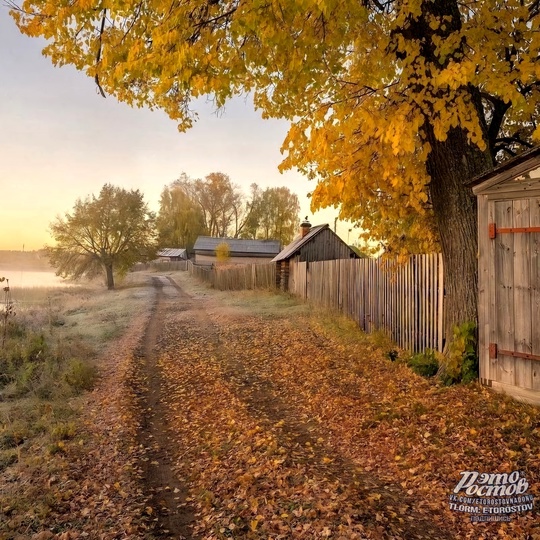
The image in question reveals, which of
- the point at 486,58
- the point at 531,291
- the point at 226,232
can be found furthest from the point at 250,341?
the point at 226,232

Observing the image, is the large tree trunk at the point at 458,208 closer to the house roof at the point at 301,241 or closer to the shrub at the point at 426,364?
the shrub at the point at 426,364

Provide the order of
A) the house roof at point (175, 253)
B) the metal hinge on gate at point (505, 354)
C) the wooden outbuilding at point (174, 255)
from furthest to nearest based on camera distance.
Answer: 1. the house roof at point (175, 253)
2. the wooden outbuilding at point (174, 255)
3. the metal hinge on gate at point (505, 354)

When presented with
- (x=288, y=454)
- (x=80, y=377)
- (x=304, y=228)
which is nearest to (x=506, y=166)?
(x=288, y=454)

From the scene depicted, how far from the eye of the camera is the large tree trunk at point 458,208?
6414mm

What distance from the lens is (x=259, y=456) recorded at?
189 inches

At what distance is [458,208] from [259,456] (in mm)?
4840

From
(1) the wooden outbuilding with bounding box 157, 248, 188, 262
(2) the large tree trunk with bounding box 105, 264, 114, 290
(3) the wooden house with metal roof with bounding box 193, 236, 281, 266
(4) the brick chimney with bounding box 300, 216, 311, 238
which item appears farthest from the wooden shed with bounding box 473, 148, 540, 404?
(1) the wooden outbuilding with bounding box 157, 248, 188, 262

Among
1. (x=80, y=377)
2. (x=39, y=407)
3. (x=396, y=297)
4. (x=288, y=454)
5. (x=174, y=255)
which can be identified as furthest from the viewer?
(x=174, y=255)

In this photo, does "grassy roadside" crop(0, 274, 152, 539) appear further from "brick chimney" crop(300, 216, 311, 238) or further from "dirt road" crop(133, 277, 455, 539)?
"brick chimney" crop(300, 216, 311, 238)

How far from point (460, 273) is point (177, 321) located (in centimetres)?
1123

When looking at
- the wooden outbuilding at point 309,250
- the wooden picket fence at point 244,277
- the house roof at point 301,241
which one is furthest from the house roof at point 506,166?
the wooden picket fence at point 244,277

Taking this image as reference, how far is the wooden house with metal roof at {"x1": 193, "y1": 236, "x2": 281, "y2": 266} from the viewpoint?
53.1m

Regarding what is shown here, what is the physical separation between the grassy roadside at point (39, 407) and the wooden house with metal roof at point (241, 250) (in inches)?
1508

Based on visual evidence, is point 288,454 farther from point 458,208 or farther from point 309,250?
point 309,250
